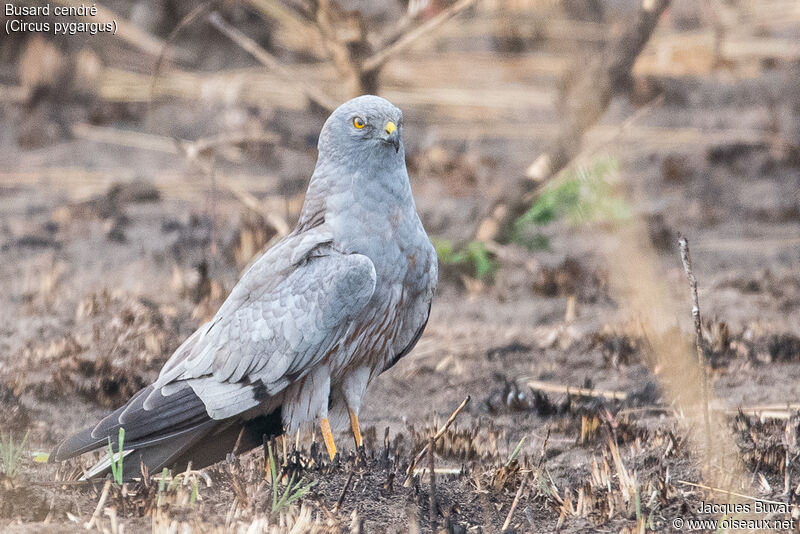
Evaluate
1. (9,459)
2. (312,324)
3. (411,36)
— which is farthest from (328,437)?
(411,36)

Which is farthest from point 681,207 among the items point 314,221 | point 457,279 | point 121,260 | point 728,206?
point 314,221

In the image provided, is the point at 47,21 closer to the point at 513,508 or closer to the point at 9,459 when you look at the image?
the point at 9,459

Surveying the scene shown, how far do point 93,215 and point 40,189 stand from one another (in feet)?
3.44

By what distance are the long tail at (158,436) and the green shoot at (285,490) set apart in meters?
0.45

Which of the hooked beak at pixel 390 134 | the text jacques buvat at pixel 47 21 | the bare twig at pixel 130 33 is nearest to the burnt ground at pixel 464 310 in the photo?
the text jacques buvat at pixel 47 21

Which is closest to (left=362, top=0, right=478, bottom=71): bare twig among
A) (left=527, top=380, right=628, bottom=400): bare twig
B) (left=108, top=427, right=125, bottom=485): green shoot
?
(left=527, top=380, right=628, bottom=400): bare twig

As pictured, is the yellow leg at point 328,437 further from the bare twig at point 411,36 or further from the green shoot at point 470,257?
the bare twig at point 411,36

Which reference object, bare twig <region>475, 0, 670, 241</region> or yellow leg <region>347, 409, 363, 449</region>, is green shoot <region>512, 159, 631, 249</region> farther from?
yellow leg <region>347, 409, 363, 449</region>

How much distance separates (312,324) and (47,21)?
8.51 m

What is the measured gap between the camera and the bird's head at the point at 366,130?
4105mm

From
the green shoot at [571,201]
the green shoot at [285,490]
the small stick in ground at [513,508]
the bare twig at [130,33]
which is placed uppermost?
the bare twig at [130,33]

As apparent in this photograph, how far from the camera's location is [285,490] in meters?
3.56

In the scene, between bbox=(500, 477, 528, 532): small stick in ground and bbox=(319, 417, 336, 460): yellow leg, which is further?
bbox=(319, 417, 336, 460): yellow leg

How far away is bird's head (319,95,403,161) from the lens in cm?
411
